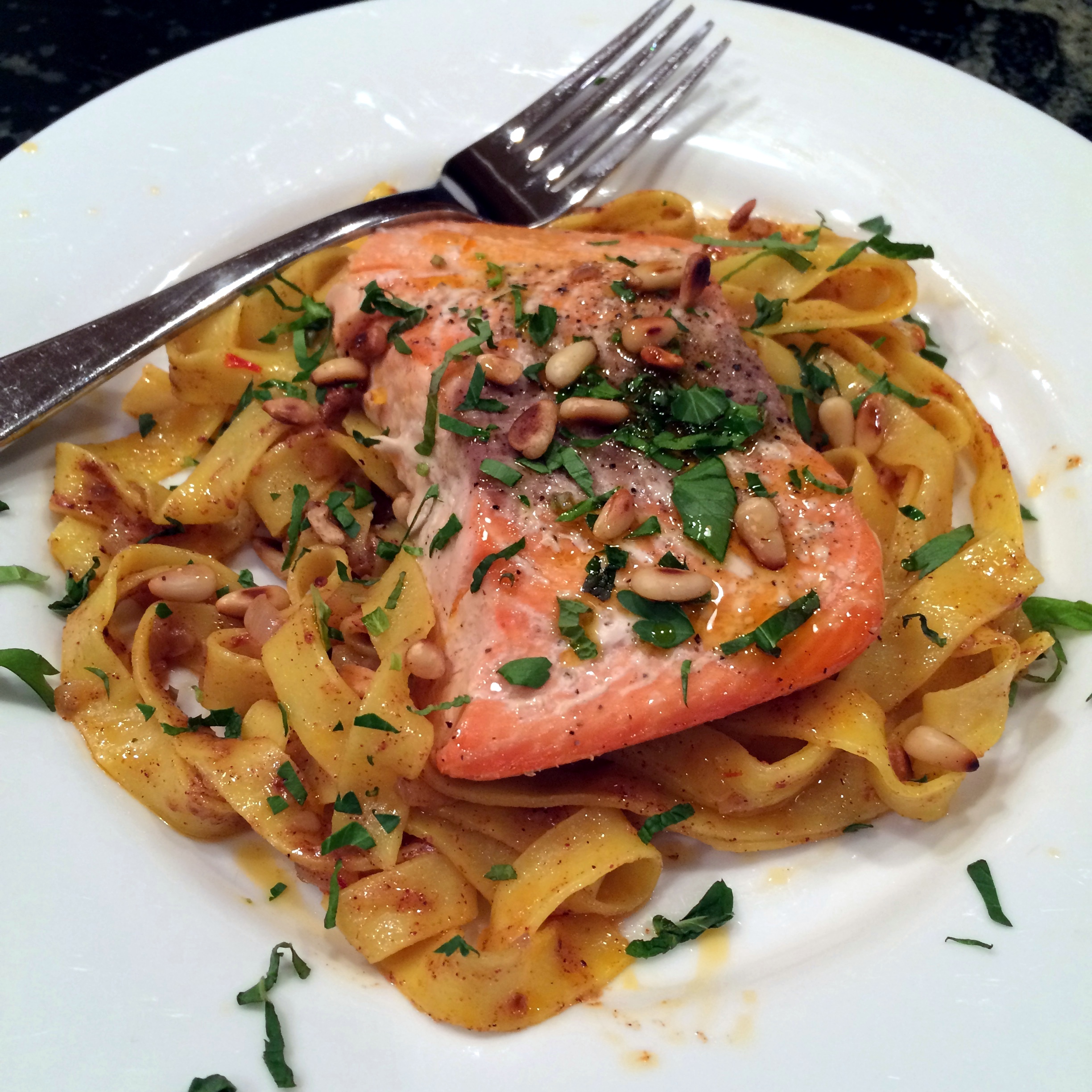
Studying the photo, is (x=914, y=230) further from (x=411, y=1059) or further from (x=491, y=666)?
(x=411, y=1059)

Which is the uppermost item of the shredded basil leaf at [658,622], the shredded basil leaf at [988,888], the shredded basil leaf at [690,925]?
the shredded basil leaf at [658,622]

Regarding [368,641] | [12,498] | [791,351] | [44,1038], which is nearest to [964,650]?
[791,351]

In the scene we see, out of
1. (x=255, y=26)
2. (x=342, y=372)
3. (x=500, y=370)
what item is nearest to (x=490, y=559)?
(x=500, y=370)

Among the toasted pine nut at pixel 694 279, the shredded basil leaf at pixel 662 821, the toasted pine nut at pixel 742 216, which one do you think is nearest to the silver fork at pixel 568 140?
the toasted pine nut at pixel 742 216

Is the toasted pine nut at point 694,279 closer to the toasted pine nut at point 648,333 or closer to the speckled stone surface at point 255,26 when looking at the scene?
the toasted pine nut at point 648,333

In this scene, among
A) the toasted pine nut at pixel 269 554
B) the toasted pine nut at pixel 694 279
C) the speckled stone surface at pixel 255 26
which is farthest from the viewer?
the speckled stone surface at pixel 255 26

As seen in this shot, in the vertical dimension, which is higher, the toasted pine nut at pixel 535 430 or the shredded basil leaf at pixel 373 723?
the toasted pine nut at pixel 535 430

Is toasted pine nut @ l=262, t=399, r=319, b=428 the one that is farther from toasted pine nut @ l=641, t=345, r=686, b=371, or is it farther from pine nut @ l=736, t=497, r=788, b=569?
pine nut @ l=736, t=497, r=788, b=569

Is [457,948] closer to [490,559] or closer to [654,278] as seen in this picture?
[490,559]
